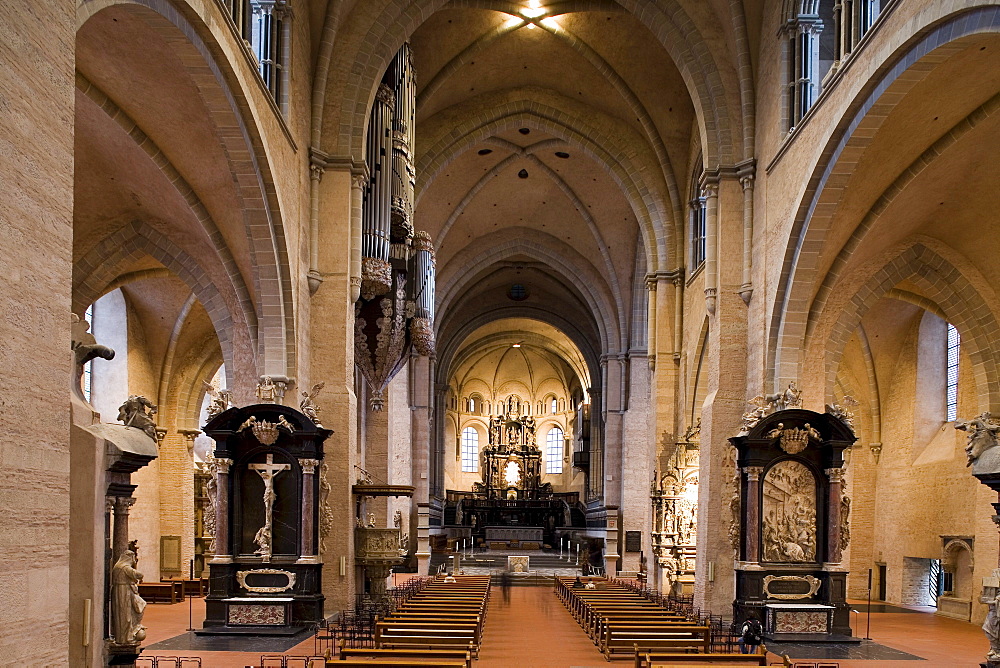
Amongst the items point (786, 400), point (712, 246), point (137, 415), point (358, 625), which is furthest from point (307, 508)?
point (712, 246)

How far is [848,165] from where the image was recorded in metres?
15.4

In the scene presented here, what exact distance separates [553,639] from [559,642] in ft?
1.44

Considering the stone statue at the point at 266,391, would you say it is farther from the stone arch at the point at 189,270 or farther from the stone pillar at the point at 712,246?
the stone pillar at the point at 712,246

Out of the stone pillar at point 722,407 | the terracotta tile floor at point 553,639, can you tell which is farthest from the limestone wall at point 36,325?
the stone pillar at point 722,407

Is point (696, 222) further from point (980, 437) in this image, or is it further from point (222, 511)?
point (980, 437)

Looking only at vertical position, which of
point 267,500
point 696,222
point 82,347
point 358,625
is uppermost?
point 696,222

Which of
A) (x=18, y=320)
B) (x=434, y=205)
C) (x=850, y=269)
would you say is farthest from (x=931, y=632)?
(x=434, y=205)

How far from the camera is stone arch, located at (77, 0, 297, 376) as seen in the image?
12539mm

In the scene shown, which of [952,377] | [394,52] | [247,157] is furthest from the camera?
[952,377]

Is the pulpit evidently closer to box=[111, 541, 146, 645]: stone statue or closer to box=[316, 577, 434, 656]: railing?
box=[316, 577, 434, 656]: railing

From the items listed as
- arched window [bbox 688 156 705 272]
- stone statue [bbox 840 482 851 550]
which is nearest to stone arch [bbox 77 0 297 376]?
stone statue [bbox 840 482 851 550]

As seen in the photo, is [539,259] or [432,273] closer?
[432,273]

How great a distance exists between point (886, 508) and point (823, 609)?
11175 mm

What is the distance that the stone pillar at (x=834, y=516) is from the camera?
17297 millimetres
